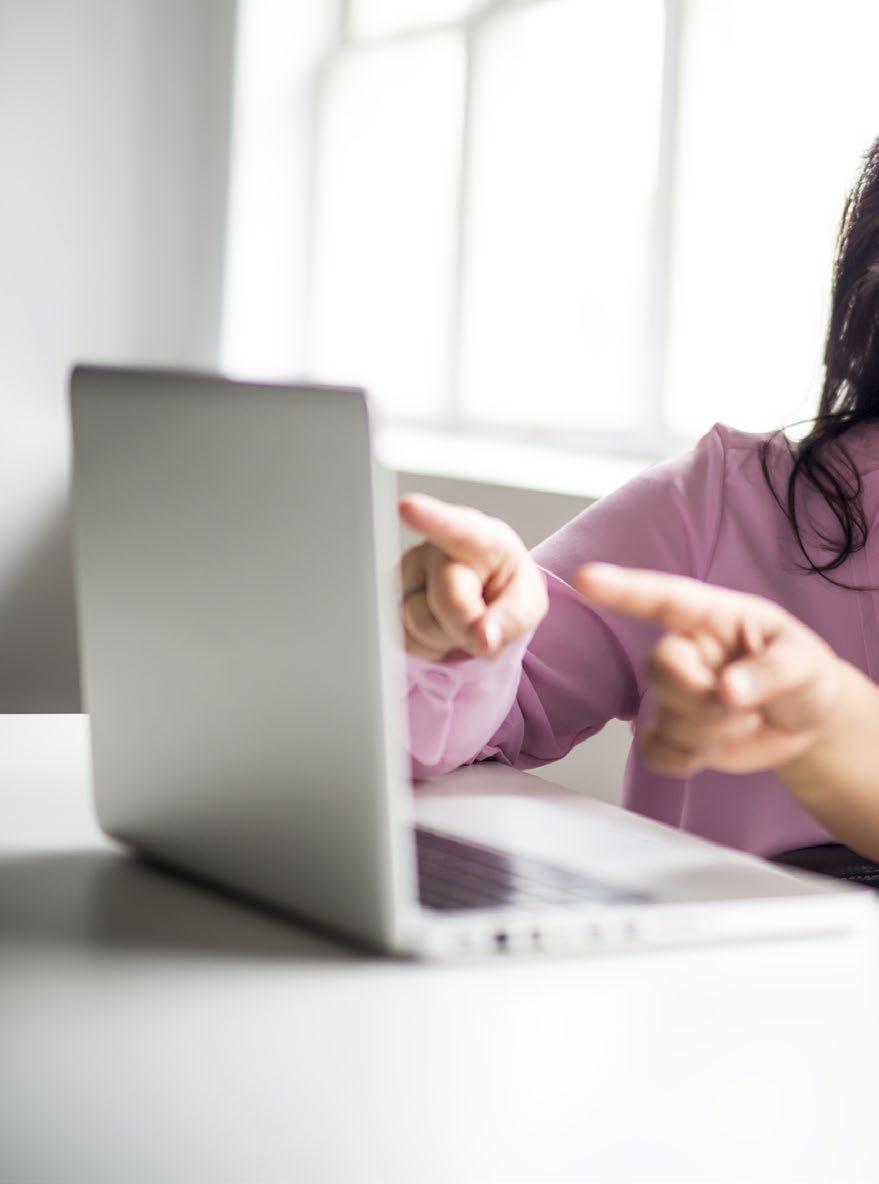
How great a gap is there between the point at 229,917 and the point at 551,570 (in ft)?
1.83

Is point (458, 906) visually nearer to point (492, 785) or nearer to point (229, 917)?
point (229, 917)

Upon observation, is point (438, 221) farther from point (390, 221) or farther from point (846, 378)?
point (846, 378)

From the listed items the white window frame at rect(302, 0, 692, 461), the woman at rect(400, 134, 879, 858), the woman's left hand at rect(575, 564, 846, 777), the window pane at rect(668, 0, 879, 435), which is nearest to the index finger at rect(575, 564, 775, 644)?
the woman's left hand at rect(575, 564, 846, 777)

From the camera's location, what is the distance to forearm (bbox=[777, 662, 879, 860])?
702 millimetres

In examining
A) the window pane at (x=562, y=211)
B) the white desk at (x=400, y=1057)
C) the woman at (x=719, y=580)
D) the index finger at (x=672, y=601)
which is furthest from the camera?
the window pane at (x=562, y=211)

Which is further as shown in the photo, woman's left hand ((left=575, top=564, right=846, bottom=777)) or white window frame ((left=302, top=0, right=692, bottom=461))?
white window frame ((left=302, top=0, right=692, bottom=461))

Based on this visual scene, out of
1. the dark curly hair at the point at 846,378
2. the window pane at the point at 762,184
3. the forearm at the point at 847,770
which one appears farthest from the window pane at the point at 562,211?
the forearm at the point at 847,770

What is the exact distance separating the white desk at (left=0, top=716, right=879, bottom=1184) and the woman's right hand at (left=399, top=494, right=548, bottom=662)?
19 centimetres

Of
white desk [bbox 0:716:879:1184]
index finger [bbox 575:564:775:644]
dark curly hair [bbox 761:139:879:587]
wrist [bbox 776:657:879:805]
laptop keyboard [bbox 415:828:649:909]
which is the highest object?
dark curly hair [bbox 761:139:879:587]

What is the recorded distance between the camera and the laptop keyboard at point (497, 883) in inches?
23.8

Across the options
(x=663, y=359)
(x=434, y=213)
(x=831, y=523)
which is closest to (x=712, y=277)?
(x=663, y=359)

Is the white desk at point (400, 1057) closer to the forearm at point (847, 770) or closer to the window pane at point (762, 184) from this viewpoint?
the forearm at point (847, 770)

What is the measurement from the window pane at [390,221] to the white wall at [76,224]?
1.22 feet

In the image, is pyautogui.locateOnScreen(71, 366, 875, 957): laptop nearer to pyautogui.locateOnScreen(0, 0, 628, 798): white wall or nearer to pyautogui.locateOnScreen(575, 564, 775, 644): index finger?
pyautogui.locateOnScreen(575, 564, 775, 644): index finger
